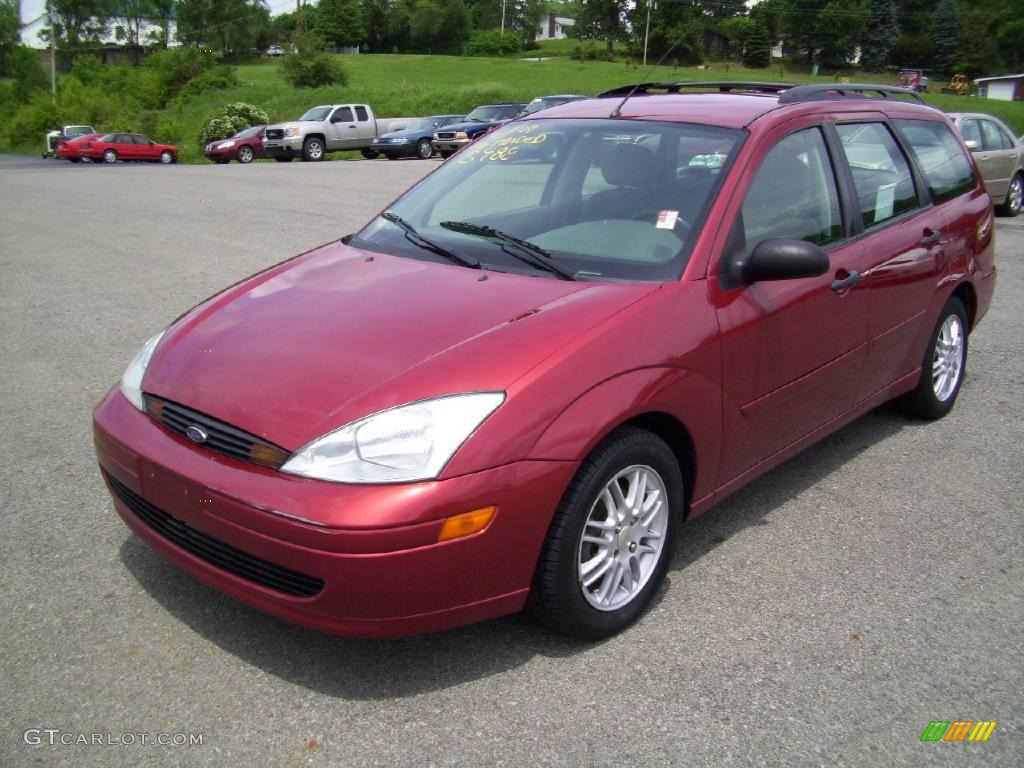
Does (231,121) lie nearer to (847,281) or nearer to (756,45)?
(756,45)

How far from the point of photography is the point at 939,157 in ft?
16.5

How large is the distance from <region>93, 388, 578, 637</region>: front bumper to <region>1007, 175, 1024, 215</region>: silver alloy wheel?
1478 cm

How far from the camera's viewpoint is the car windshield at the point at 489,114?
103 ft

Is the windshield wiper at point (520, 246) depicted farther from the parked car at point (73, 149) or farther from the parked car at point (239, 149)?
the parked car at point (73, 149)

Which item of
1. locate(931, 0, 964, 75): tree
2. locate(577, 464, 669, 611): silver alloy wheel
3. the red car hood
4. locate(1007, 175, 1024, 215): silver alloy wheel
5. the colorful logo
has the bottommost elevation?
the colorful logo

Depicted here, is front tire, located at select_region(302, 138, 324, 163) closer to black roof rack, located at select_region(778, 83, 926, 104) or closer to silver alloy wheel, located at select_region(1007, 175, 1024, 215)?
silver alloy wheel, located at select_region(1007, 175, 1024, 215)

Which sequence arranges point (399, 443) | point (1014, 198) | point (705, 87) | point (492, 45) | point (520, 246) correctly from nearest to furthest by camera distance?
point (399, 443) → point (520, 246) → point (705, 87) → point (1014, 198) → point (492, 45)

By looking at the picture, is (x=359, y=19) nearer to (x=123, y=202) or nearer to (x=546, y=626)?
(x=123, y=202)

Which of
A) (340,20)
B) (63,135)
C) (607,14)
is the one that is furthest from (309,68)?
(340,20)

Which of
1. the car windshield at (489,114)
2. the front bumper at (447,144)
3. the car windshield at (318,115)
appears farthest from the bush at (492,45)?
the front bumper at (447,144)

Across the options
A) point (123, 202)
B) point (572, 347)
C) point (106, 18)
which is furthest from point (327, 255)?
point (106, 18)

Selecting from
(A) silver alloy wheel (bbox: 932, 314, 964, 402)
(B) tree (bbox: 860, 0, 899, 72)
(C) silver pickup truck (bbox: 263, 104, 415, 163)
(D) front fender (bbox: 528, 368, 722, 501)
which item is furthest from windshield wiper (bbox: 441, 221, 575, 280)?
(B) tree (bbox: 860, 0, 899, 72)

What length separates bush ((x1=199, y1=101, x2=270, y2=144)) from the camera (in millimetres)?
42125

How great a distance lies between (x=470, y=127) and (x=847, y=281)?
27.7 metres
